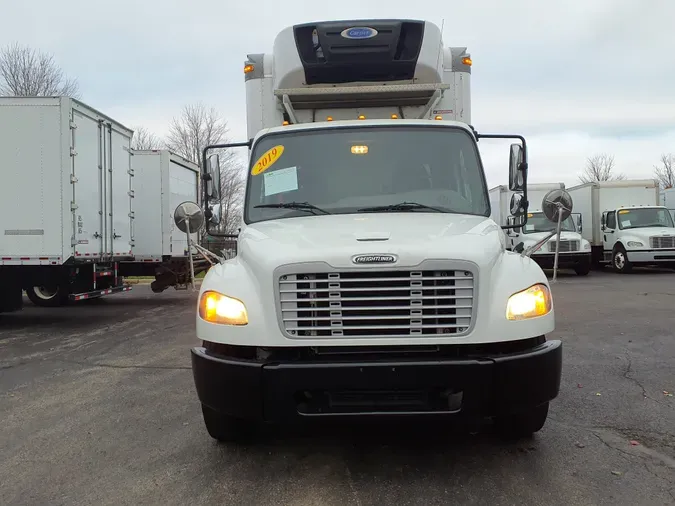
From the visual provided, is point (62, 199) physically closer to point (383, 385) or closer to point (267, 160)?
point (267, 160)

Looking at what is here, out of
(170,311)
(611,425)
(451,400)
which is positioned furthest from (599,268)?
→ (451,400)

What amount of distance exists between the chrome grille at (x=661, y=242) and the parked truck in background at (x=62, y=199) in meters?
16.1

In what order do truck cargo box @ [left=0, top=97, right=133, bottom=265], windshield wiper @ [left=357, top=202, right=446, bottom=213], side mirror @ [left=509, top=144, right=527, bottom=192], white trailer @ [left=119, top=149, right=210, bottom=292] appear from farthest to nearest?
white trailer @ [left=119, top=149, right=210, bottom=292] → truck cargo box @ [left=0, top=97, right=133, bottom=265] → side mirror @ [left=509, top=144, right=527, bottom=192] → windshield wiper @ [left=357, top=202, right=446, bottom=213]

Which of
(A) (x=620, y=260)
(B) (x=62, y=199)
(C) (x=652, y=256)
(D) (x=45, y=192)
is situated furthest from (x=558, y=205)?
(A) (x=620, y=260)

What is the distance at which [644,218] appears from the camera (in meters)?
19.0

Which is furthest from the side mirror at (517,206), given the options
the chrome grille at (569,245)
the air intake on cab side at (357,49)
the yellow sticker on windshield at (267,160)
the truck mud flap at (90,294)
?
the chrome grille at (569,245)

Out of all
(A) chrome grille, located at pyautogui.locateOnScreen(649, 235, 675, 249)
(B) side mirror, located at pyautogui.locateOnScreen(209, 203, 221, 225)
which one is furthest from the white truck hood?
(A) chrome grille, located at pyautogui.locateOnScreen(649, 235, 675, 249)

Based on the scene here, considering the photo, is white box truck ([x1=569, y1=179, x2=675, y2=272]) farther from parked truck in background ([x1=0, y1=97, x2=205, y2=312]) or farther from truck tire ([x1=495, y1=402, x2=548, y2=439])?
truck tire ([x1=495, y1=402, x2=548, y2=439])

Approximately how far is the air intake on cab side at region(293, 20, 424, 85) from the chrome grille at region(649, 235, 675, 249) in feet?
52.0

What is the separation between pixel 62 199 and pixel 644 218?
60.2 ft

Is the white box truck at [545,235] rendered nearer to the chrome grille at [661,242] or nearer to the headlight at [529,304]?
the chrome grille at [661,242]

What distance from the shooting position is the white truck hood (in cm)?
316

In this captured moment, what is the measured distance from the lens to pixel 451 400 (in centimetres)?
310

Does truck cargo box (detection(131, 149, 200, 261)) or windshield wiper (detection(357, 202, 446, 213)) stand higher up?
truck cargo box (detection(131, 149, 200, 261))
